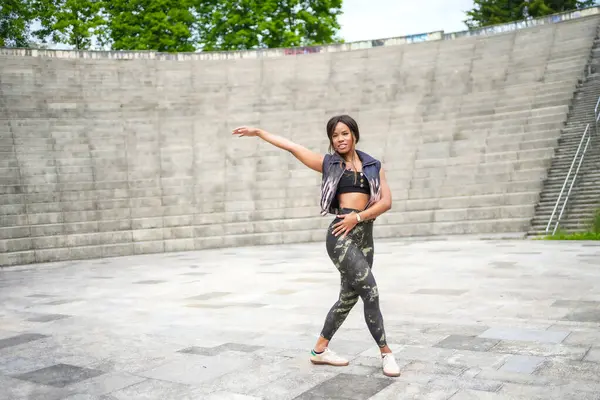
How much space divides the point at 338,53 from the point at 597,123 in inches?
389

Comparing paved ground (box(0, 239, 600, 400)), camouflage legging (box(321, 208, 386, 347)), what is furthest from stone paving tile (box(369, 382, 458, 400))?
camouflage legging (box(321, 208, 386, 347))

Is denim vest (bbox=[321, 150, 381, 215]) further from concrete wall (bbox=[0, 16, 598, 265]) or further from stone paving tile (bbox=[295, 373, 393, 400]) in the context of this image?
concrete wall (bbox=[0, 16, 598, 265])

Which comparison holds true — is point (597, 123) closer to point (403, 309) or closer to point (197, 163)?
point (197, 163)

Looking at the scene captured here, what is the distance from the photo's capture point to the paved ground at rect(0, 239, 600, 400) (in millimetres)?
3742

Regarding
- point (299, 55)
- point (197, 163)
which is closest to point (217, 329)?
point (197, 163)

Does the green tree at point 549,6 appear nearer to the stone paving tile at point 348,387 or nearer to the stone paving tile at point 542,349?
the stone paving tile at point 542,349

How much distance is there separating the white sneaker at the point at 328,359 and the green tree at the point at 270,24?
3200 cm

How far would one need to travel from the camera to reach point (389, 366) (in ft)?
12.6

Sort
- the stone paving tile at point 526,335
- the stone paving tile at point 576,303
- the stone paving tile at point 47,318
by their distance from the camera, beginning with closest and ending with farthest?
the stone paving tile at point 526,335
the stone paving tile at point 576,303
the stone paving tile at point 47,318

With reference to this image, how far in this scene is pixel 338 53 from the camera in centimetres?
2255

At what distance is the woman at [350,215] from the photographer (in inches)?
154

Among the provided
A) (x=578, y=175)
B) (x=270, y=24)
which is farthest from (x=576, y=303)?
(x=270, y=24)

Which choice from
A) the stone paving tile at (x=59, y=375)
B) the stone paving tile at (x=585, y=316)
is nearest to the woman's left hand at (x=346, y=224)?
the stone paving tile at (x=59, y=375)

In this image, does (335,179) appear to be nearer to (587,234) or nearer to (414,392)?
(414,392)
